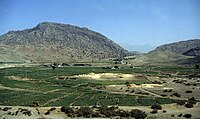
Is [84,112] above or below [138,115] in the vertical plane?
above

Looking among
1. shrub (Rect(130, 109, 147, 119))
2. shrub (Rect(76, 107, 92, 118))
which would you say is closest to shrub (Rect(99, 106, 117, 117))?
shrub (Rect(76, 107, 92, 118))

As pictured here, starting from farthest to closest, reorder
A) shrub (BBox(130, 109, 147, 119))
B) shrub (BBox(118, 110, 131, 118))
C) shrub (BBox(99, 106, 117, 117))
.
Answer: shrub (BBox(99, 106, 117, 117)), shrub (BBox(118, 110, 131, 118)), shrub (BBox(130, 109, 147, 119))

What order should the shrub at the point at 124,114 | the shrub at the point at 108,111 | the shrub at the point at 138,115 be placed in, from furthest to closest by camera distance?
the shrub at the point at 108,111
the shrub at the point at 124,114
the shrub at the point at 138,115

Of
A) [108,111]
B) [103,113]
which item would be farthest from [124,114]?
[103,113]

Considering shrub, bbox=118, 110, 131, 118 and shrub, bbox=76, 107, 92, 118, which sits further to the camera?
shrub, bbox=76, 107, 92, 118

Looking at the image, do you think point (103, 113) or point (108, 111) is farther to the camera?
point (108, 111)

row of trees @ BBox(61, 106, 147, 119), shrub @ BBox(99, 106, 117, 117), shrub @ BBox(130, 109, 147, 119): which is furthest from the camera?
shrub @ BBox(99, 106, 117, 117)

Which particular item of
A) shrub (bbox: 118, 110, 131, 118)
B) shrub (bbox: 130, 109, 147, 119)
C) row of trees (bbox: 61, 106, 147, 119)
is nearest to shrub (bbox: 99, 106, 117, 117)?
row of trees (bbox: 61, 106, 147, 119)

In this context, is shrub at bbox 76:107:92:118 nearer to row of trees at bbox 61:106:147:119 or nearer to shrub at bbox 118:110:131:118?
row of trees at bbox 61:106:147:119

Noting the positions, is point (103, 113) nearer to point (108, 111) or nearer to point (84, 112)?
point (108, 111)

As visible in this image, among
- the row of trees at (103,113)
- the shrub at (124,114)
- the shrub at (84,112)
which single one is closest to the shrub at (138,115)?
the row of trees at (103,113)

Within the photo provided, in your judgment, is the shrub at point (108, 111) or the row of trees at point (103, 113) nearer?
the row of trees at point (103, 113)

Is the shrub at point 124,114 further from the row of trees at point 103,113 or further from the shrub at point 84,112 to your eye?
the shrub at point 84,112

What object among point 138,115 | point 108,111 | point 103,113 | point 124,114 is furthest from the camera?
point 108,111
